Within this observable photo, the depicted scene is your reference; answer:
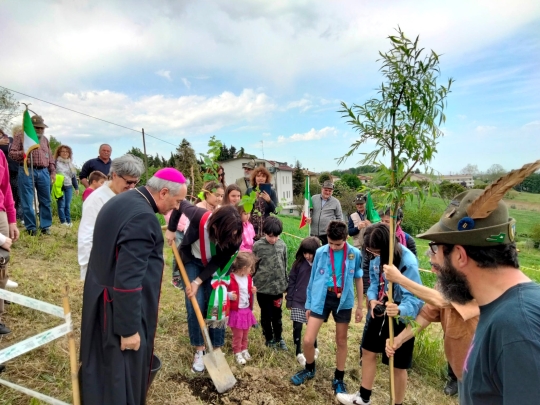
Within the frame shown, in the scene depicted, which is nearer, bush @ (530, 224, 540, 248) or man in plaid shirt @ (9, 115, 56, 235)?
man in plaid shirt @ (9, 115, 56, 235)

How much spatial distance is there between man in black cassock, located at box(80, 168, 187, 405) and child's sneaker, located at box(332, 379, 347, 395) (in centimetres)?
212

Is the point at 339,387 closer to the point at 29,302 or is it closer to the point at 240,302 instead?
the point at 240,302

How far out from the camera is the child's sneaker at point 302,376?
142 inches

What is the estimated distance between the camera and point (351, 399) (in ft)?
11.2

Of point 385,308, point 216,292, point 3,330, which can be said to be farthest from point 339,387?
point 3,330

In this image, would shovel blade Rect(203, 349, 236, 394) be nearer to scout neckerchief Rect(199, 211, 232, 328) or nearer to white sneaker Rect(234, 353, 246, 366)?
scout neckerchief Rect(199, 211, 232, 328)

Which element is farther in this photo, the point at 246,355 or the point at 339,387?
the point at 246,355

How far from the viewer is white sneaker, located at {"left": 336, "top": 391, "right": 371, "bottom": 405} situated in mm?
3359

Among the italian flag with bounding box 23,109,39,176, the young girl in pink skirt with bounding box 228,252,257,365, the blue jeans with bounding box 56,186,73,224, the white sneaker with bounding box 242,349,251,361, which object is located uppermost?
the italian flag with bounding box 23,109,39,176

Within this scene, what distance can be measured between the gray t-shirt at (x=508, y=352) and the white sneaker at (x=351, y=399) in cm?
235

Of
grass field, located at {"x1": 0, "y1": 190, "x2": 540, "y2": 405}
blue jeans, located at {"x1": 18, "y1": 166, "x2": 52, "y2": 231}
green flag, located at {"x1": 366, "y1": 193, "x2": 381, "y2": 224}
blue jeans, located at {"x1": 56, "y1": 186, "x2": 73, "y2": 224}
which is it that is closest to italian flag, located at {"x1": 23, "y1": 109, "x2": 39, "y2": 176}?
blue jeans, located at {"x1": 18, "y1": 166, "x2": 52, "y2": 231}

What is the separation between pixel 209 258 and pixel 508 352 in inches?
105

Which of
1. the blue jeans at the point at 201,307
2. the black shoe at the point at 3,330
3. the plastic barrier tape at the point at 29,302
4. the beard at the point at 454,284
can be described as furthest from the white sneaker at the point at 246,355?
the beard at the point at 454,284

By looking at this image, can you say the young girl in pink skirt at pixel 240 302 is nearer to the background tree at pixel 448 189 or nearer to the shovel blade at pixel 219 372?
the shovel blade at pixel 219 372
